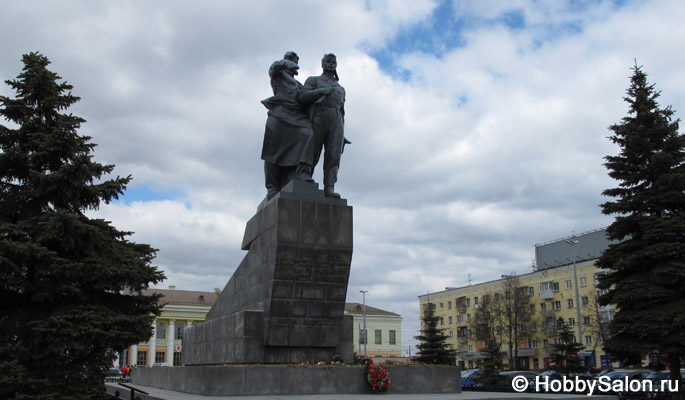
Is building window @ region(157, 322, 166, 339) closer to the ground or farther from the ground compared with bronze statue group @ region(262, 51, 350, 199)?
closer to the ground

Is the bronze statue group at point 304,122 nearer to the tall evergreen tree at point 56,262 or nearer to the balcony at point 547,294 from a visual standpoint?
the tall evergreen tree at point 56,262

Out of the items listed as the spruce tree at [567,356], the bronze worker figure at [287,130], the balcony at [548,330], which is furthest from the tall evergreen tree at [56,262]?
the balcony at [548,330]

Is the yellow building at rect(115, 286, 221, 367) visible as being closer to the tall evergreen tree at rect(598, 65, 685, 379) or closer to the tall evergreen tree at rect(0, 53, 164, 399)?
the tall evergreen tree at rect(598, 65, 685, 379)

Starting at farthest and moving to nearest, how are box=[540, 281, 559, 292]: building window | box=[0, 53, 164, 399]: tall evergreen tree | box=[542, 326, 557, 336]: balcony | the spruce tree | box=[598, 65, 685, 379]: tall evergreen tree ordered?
box=[540, 281, 559, 292]: building window, box=[542, 326, 557, 336]: balcony, the spruce tree, box=[598, 65, 685, 379]: tall evergreen tree, box=[0, 53, 164, 399]: tall evergreen tree

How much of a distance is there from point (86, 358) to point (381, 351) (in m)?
56.7

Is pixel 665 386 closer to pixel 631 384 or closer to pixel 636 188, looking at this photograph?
pixel 631 384

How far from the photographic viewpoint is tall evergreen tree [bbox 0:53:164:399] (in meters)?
8.82

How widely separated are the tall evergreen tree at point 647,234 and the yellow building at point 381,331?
45.9m

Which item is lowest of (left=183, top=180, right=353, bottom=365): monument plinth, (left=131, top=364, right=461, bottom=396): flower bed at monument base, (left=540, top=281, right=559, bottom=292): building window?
(left=131, top=364, right=461, bottom=396): flower bed at monument base

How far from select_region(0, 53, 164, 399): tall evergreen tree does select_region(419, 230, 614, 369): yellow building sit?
137 ft

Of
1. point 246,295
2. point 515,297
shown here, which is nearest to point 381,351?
point 515,297

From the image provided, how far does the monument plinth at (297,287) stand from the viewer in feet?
34.9

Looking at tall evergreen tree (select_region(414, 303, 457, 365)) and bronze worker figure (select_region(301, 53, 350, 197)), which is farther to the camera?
tall evergreen tree (select_region(414, 303, 457, 365))

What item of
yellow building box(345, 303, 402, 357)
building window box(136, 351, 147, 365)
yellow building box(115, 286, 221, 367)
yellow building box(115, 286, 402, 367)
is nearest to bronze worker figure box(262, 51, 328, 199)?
yellow building box(115, 286, 402, 367)
